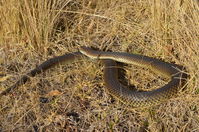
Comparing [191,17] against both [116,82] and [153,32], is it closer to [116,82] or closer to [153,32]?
[153,32]

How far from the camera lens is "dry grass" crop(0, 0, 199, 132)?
3.49 meters

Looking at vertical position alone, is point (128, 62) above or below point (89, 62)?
above

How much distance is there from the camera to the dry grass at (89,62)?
11.5 feet

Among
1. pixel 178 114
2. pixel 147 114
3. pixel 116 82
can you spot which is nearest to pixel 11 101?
pixel 116 82

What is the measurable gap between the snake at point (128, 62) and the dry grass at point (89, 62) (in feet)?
0.24

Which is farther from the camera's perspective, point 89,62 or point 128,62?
point 89,62

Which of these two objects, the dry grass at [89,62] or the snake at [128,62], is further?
the snake at [128,62]

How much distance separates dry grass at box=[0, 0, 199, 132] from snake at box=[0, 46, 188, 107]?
0.07 m

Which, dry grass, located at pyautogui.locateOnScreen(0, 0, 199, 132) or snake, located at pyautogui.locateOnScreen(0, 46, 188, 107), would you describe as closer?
dry grass, located at pyautogui.locateOnScreen(0, 0, 199, 132)

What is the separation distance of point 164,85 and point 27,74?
1.48 meters

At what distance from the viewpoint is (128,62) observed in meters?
4.34

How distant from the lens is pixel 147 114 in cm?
355

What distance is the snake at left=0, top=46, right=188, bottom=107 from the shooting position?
12.0 ft

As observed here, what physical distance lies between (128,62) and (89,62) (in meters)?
0.47
